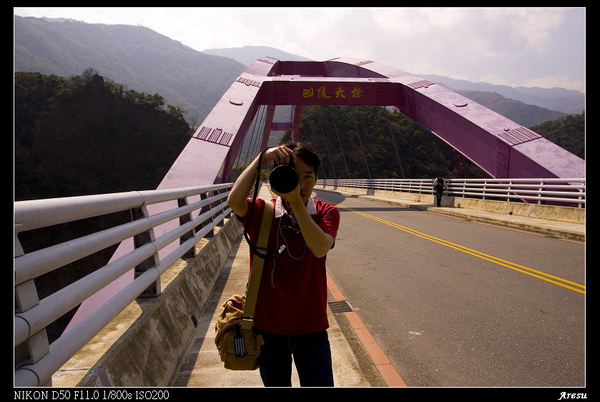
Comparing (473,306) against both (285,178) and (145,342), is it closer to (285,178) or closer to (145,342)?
(145,342)

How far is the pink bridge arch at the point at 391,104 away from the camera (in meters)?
13.7

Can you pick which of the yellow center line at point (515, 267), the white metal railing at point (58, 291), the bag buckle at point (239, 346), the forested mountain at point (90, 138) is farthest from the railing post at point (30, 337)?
the forested mountain at point (90, 138)

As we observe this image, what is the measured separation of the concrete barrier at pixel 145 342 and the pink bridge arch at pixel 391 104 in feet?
21.4

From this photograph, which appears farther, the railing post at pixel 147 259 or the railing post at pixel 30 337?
the railing post at pixel 147 259

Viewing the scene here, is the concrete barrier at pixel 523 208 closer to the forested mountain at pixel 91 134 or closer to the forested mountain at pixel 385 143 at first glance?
the forested mountain at pixel 91 134

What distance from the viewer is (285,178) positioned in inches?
71.3

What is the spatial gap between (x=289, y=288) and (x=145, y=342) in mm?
1454

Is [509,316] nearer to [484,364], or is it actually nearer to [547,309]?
[547,309]

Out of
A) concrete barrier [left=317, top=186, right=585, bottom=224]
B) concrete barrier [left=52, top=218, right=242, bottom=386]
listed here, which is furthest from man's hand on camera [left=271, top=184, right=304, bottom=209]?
concrete barrier [left=317, top=186, right=585, bottom=224]

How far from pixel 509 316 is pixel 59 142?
7262cm

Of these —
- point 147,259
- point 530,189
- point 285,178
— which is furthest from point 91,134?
point 285,178
